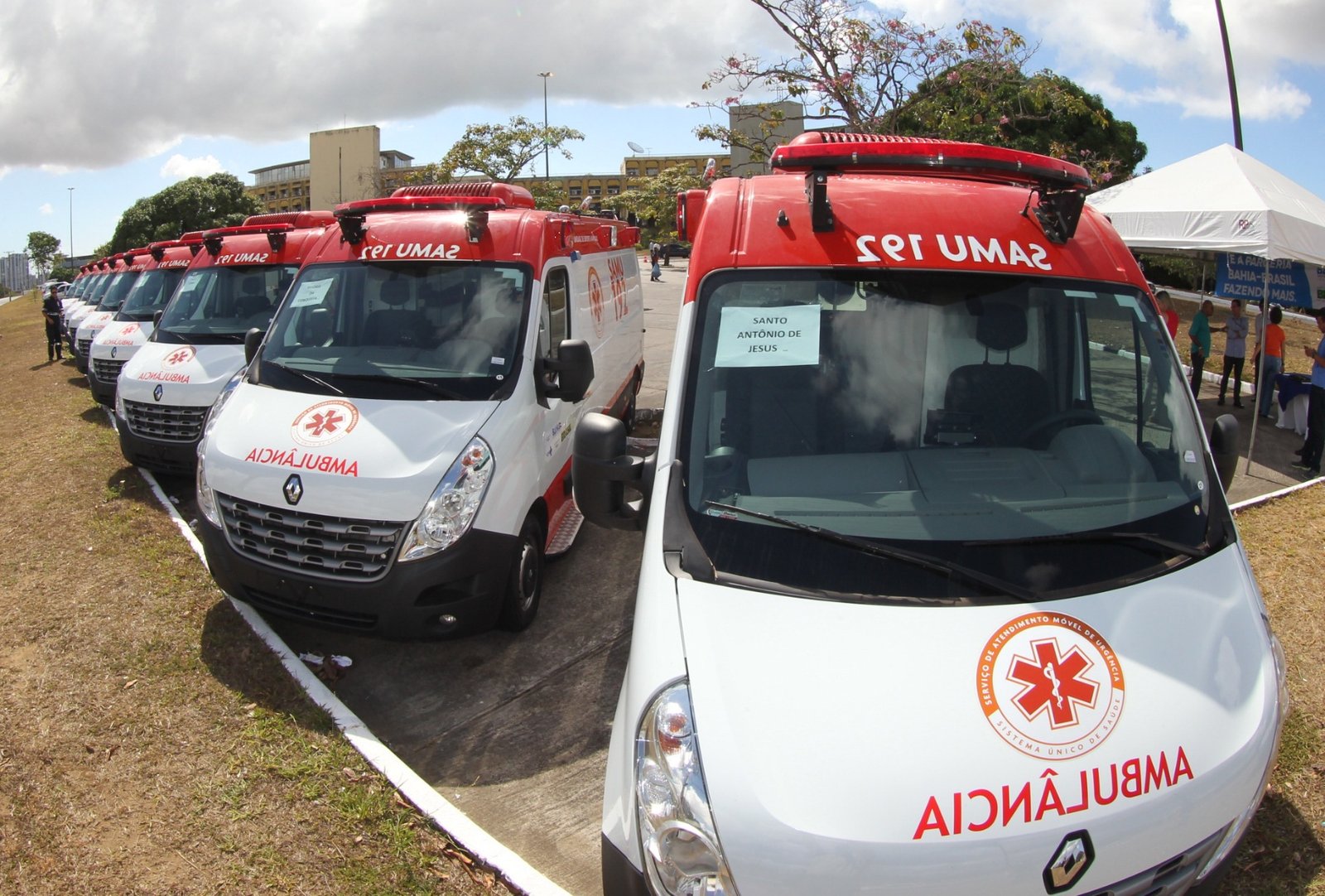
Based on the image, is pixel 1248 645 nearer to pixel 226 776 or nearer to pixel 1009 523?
pixel 1009 523

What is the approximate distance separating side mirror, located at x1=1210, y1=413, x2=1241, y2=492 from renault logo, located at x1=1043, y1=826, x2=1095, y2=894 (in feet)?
5.14

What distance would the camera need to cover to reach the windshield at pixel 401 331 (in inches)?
198

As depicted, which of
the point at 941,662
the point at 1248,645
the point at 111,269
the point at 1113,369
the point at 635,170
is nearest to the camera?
the point at 941,662

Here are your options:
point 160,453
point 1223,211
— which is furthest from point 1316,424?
point 160,453

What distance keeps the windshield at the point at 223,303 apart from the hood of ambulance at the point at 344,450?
13.6 feet

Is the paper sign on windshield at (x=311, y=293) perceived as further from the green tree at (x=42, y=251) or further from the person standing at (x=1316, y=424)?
the green tree at (x=42, y=251)

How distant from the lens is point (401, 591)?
429cm

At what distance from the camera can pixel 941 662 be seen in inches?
88.5

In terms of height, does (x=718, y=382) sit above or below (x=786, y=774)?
above

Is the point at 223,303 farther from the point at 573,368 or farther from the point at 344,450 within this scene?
the point at 573,368

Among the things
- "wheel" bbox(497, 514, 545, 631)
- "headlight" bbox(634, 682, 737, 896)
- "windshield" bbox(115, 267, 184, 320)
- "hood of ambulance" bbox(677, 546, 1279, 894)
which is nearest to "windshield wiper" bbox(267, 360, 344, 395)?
"wheel" bbox(497, 514, 545, 631)

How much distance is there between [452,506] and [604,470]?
1.56 m

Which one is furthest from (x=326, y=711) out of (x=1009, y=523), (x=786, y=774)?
(x=1009, y=523)

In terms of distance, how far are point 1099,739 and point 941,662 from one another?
0.40 metres
